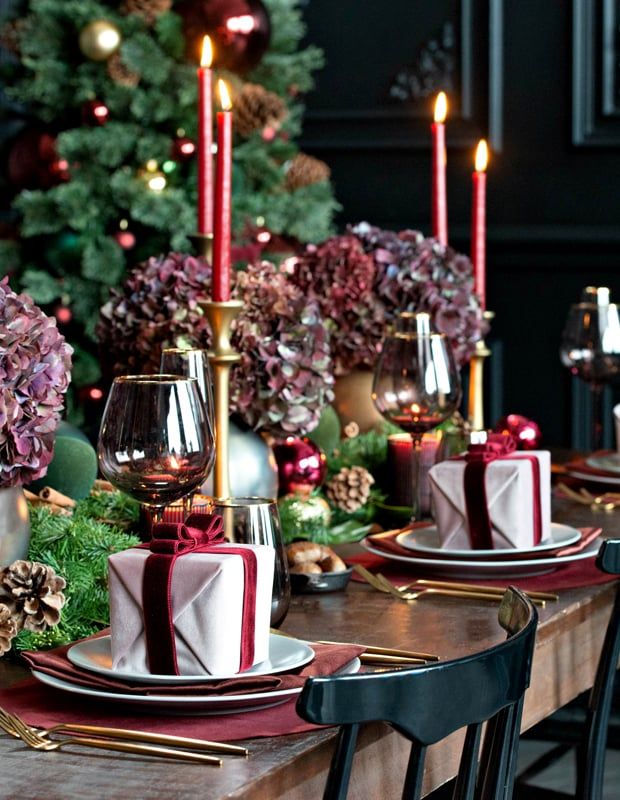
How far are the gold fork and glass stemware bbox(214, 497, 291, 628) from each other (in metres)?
0.25

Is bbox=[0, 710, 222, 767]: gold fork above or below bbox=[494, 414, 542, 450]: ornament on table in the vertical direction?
below

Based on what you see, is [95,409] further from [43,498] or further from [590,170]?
[43,498]

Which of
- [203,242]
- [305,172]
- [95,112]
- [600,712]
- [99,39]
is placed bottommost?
[600,712]

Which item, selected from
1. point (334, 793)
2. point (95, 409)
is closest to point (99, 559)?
point (334, 793)

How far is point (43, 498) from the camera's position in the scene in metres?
1.29

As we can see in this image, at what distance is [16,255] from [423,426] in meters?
2.27

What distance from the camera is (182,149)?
3426 millimetres

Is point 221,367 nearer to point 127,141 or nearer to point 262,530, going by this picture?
point 262,530

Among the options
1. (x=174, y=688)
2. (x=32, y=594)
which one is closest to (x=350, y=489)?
(x=32, y=594)

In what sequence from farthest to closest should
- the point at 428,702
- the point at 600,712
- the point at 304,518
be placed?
the point at 304,518 → the point at 600,712 → the point at 428,702

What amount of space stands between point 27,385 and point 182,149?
2.46m

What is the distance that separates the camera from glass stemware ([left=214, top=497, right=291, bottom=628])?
3.40ft

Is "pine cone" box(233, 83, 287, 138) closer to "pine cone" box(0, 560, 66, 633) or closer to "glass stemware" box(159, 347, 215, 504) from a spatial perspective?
"glass stemware" box(159, 347, 215, 504)

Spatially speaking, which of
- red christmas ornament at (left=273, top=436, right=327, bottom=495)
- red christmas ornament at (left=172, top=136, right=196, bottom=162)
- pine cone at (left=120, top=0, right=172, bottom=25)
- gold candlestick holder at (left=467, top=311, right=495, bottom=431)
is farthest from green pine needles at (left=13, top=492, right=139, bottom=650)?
pine cone at (left=120, top=0, right=172, bottom=25)
